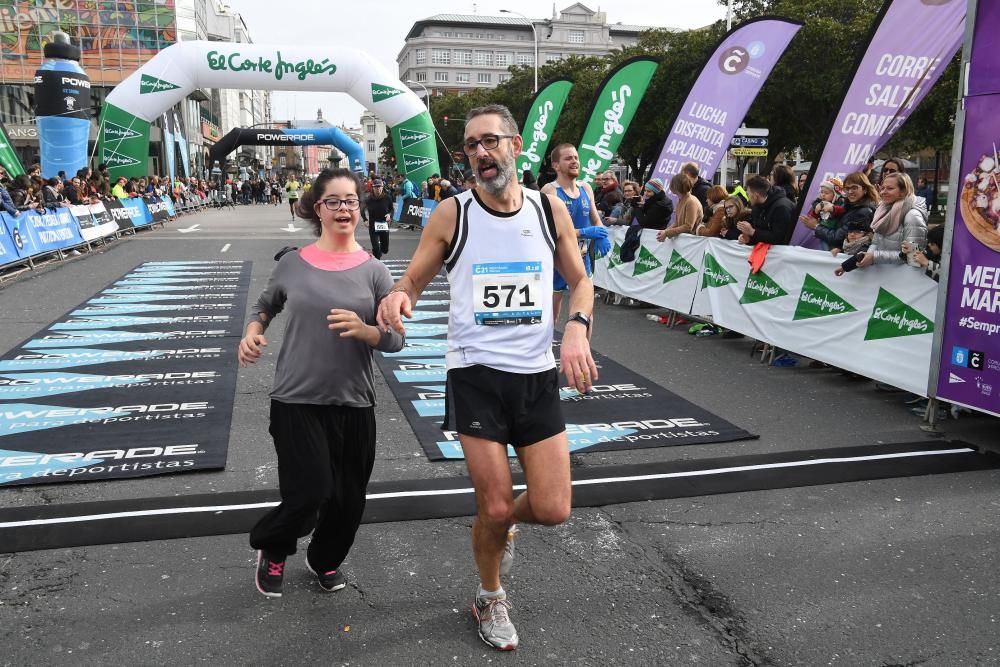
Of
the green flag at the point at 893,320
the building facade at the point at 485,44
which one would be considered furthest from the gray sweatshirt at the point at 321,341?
the building facade at the point at 485,44

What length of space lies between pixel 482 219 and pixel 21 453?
12.7 feet

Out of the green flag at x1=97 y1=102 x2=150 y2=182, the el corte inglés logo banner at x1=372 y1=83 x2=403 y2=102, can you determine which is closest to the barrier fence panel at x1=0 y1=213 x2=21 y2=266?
the green flag at x1=97 y1=102 x2=150 y2=182

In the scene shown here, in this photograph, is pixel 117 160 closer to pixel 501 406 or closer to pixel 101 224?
pixel 101 224

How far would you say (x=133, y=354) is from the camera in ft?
27.9

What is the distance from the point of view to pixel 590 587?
369cm

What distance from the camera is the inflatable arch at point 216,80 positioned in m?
26.3

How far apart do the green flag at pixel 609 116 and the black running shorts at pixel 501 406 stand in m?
13.6

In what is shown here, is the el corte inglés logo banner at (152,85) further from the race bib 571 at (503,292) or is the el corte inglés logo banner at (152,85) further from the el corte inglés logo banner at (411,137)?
the race bib 571 at (503,292)

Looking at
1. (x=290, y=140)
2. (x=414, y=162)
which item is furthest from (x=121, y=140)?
(x=290, y=140)

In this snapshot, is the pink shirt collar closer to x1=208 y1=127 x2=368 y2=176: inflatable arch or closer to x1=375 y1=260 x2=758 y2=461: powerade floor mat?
x1=375 y1=260 x2=758 y2=461: powerade floor mat

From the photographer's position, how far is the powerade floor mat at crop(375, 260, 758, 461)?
19.1 ft

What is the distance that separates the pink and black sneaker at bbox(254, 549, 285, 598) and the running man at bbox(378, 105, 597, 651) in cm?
90

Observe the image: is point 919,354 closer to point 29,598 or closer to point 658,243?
point 658,243

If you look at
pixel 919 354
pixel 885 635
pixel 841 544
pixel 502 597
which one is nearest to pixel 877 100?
pixel 919 354
